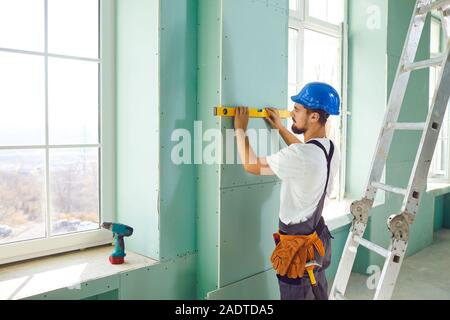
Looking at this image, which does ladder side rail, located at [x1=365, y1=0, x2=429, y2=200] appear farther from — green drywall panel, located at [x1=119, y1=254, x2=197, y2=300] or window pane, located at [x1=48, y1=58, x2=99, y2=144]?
window pane, located at [x1=48, y1=58, x2=99, y2=144]

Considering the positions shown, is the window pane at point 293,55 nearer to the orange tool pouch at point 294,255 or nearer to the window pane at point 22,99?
the orange tool pouch at point 294,255

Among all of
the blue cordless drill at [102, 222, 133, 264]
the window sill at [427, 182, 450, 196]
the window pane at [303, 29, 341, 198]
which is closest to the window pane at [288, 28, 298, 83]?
the window pane at [303, 29, 341, 198]

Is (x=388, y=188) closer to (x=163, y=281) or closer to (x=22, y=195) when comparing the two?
(x=163, y=281)

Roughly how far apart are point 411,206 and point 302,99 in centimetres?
68

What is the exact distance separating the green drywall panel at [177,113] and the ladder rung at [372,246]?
83 centimetres

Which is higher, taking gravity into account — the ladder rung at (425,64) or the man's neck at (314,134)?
the ladder rung at (425,64)

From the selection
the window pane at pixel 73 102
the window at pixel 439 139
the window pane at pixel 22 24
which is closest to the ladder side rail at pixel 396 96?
the window pane at pixel 73 102

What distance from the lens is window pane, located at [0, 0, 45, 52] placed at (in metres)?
1.70

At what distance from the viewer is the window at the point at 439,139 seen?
4.97m

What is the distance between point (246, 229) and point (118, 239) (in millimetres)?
677
